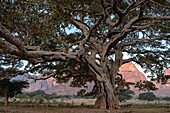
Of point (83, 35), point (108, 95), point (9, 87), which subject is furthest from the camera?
point (9, 87)

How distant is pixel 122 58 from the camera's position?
1019 inches

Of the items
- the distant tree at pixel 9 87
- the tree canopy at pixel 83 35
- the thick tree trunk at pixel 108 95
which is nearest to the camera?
the tree canopy at pixel 83 35

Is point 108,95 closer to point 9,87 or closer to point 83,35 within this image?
point 83,35

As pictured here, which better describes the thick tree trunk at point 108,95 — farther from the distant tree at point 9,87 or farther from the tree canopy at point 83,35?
the distant tree at point 9,87

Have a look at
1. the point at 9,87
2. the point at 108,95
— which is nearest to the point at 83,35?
the point at 108,95

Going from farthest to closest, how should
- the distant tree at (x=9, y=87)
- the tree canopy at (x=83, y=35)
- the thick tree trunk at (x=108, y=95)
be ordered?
1. the distant tree at (x=9, y=87)
2. the thick tree trunk at (x=108, y=95)
3. the tree canopy at (x=83, y=35)

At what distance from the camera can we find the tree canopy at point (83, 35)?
13609mm

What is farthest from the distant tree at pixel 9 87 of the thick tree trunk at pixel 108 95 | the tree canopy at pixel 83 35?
the thick tree trunk at pixel 108 95

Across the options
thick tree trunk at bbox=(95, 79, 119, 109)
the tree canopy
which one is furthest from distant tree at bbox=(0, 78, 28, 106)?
thick tree trunk at bbox=(95, 79, 119, 109)

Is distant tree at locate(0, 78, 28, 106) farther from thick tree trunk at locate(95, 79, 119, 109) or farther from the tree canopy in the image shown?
thick tree trunk at locate(95, 79, 119, 109)

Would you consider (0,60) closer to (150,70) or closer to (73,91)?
(150,70)

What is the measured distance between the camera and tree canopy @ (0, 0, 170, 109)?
13609mm

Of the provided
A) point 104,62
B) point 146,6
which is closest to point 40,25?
point 146,6

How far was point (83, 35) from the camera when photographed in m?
24.5
